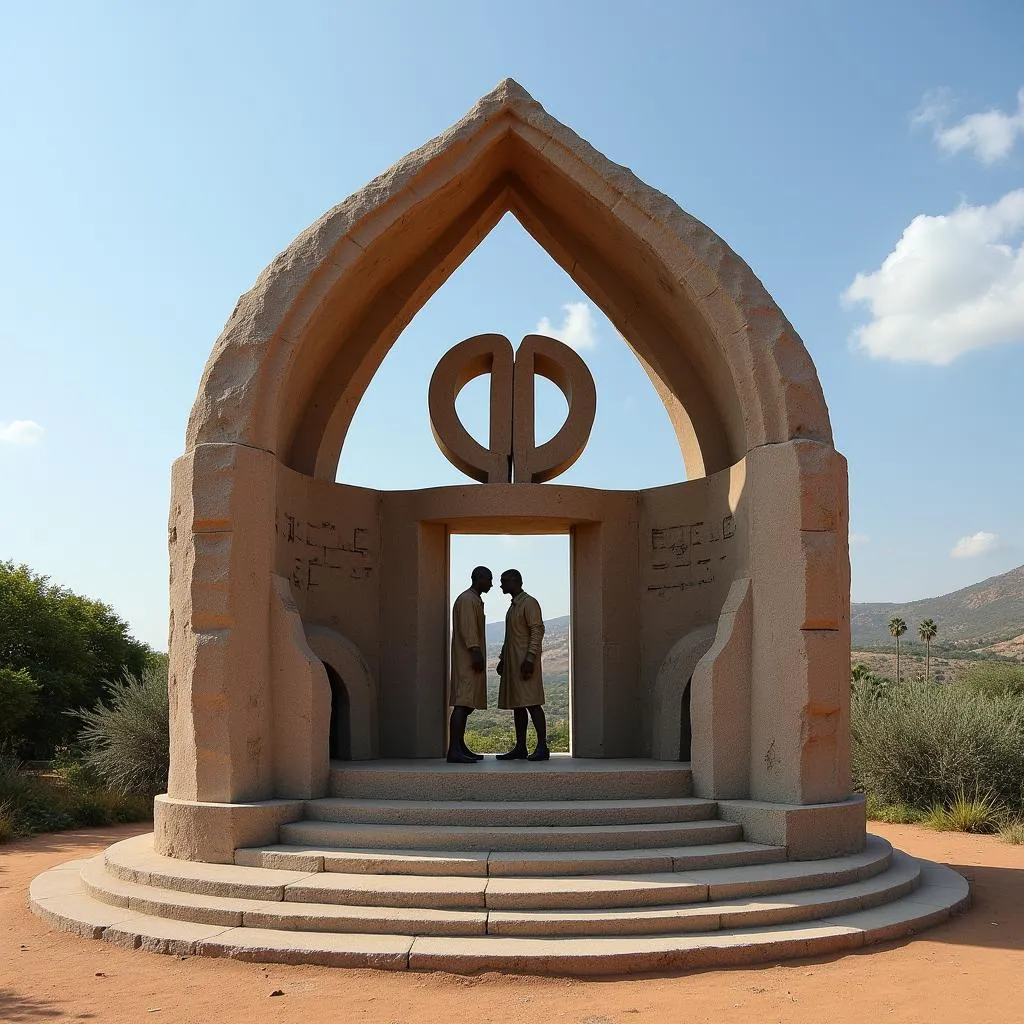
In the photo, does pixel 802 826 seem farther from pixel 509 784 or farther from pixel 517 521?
pixel 517 521

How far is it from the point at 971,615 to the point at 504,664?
74.0m

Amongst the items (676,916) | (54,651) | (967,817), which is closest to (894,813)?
(967,817)

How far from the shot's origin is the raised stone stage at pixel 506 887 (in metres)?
5.52

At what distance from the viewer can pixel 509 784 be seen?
7.57 m

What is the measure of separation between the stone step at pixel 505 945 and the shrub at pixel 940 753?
6.46 meters

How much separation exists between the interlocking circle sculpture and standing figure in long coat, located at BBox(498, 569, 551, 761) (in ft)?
3.95

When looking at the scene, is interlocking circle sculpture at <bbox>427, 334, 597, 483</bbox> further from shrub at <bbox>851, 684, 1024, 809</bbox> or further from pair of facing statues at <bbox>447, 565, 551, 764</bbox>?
shrub at <bbox>851, 684, 1024, 809</bbox>

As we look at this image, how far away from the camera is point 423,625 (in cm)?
976

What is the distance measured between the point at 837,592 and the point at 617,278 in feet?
13.2

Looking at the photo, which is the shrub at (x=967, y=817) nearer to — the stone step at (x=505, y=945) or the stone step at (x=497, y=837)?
the stone step at (x=505, y=945)

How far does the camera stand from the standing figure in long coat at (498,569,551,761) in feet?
29.7

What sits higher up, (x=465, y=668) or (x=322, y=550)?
(x=322, y=550)

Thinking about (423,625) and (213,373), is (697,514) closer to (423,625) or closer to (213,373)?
(423,625)

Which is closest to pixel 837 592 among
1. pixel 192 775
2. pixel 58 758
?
pixel 192 775
